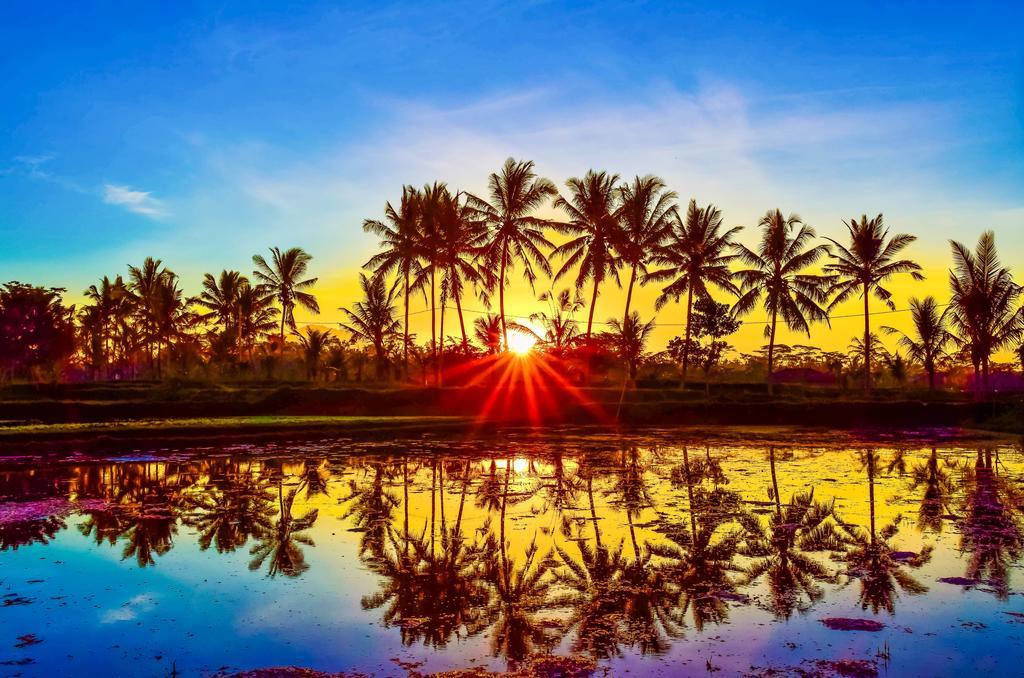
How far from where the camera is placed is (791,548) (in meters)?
9.55

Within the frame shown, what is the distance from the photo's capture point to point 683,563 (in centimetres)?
888

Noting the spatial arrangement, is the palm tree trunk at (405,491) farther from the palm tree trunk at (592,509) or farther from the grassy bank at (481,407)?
the grassy bank at (481,407)

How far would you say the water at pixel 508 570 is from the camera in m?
6.27

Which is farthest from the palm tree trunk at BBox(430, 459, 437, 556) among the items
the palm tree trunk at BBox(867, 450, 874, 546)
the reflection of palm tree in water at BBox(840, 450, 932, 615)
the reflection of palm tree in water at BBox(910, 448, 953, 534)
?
the reflection of palm tree in water at BBox(910, 448, 953, 534)

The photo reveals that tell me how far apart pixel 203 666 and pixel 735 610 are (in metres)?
4.69

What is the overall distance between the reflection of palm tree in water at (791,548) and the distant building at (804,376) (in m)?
41.6

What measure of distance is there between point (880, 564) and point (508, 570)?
4305mm

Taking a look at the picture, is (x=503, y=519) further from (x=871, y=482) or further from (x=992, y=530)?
(x=871, y=482)

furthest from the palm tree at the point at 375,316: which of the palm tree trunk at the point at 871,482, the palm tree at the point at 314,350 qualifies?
the palm tree trunk at the point at 871,482

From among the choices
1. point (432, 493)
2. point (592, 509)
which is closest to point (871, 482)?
point (592, 509)

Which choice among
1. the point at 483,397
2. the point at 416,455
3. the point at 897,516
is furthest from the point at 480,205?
the point at 897,516

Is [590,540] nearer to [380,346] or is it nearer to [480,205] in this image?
[480,205]

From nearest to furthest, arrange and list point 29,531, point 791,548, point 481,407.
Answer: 1. point 791,548
2. point 29,531
3. point 481,407

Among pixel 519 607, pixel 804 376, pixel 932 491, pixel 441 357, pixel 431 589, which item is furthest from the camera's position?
pixel 804 376
